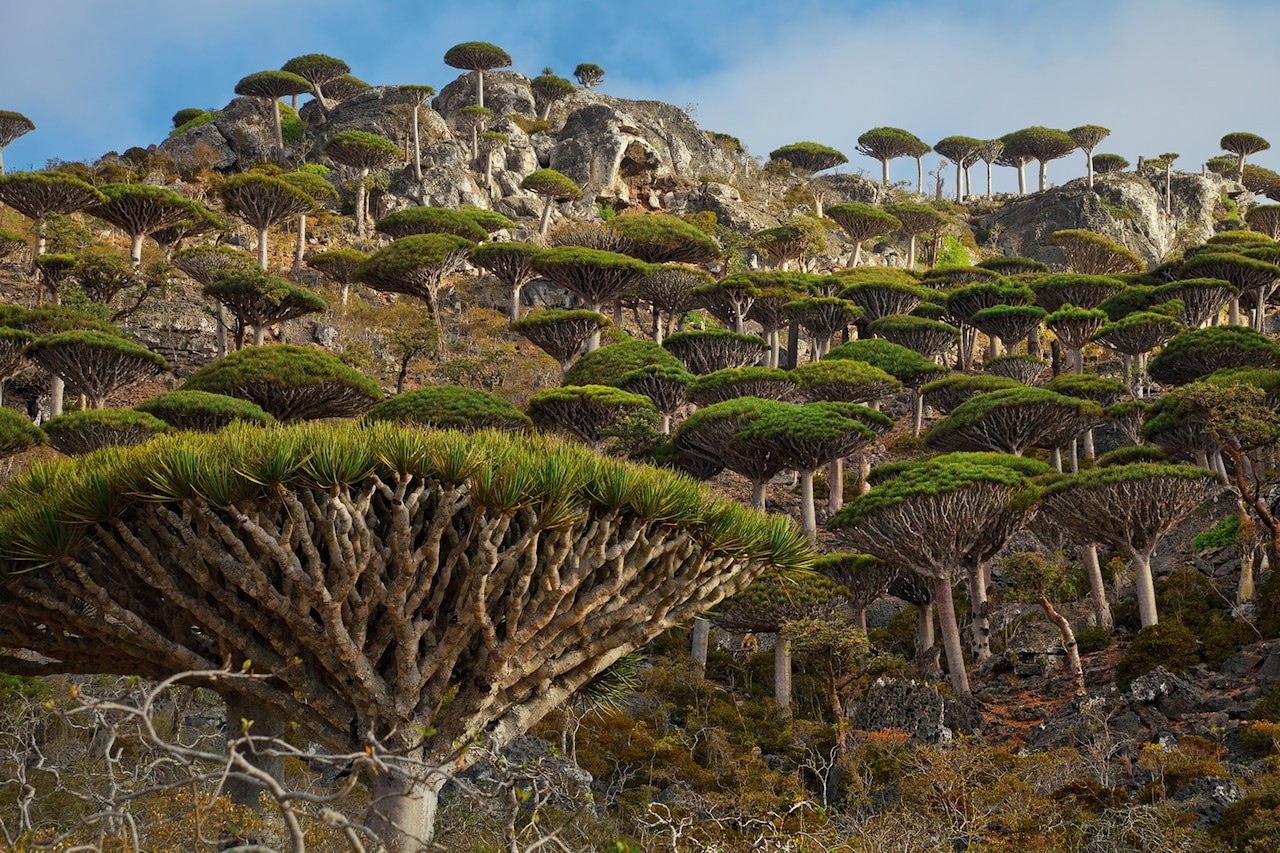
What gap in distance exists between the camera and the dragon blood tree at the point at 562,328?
37125 millimetres

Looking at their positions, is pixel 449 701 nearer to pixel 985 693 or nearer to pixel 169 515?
pixel 169 515

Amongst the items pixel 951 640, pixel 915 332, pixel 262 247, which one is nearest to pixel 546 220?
pixel 262 247

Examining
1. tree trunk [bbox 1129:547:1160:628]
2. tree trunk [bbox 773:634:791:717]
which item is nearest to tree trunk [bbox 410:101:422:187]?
tree trunk [bbox 773:634:791:717]

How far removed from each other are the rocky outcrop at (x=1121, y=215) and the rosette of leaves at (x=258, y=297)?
160ft

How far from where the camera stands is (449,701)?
1124 centimetres

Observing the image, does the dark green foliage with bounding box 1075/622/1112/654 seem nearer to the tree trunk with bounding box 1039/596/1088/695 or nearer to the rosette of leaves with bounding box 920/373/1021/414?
the tree trunk with bounding box 1039/596/1088/695

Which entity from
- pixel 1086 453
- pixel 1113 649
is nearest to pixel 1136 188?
pixel 1086 453

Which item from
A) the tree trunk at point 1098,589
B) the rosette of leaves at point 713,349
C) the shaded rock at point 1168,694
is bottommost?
the shaded rock at point 1168,694

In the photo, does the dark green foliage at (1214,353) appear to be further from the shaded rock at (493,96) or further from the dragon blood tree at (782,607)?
the shaded rock at (493,96)

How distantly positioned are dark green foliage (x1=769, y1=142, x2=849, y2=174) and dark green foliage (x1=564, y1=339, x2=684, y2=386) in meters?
44.9

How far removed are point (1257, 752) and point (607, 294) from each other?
30488mm

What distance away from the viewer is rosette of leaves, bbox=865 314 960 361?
41406 millimetres

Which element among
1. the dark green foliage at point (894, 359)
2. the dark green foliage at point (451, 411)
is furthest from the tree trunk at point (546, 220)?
the dark green foliage at point (451, 411)

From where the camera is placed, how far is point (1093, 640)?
878 inches
